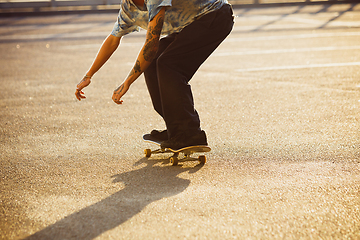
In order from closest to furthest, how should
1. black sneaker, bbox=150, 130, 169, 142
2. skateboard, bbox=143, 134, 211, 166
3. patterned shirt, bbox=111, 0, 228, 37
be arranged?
patterned shirt, bbox=111, 0, 228, 37 < skateboard, bbox=143, 134, 211, 166 < black sneaker, bbox=150, 130, 169, 142

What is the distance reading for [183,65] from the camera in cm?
345

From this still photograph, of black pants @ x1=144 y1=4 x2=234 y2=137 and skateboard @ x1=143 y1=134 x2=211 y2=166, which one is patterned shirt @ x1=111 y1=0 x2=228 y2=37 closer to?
black pants @ x1=144 y1=4 x2=234 y2=137

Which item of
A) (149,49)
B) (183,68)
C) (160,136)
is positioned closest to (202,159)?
(160,136)

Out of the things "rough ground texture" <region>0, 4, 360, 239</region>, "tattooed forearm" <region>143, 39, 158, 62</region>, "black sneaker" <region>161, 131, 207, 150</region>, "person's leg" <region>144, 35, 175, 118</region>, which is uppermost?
"tattooed forearm" <region>143, 39, 158, 62</region>

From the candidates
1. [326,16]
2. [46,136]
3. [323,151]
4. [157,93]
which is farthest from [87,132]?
[326,16]

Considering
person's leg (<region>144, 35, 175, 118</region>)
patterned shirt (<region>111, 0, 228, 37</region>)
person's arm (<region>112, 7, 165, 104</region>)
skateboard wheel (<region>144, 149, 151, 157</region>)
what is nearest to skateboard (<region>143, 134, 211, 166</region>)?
skateboard wheel (<region>144, 149, 151, 157</region>)

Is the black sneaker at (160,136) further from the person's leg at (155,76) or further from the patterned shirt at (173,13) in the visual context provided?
the patterned shirt at (173,13)

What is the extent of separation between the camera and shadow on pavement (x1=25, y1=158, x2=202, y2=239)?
2500mm

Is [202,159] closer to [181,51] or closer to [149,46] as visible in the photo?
[181,51]

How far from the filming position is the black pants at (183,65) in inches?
133

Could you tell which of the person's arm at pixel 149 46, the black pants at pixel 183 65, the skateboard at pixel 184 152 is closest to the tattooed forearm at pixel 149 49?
the person's arm at pixel 149 46

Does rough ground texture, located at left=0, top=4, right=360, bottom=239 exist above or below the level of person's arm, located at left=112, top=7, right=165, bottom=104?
below

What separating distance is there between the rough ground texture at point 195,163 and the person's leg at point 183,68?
1.27 feet

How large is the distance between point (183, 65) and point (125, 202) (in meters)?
1.21
